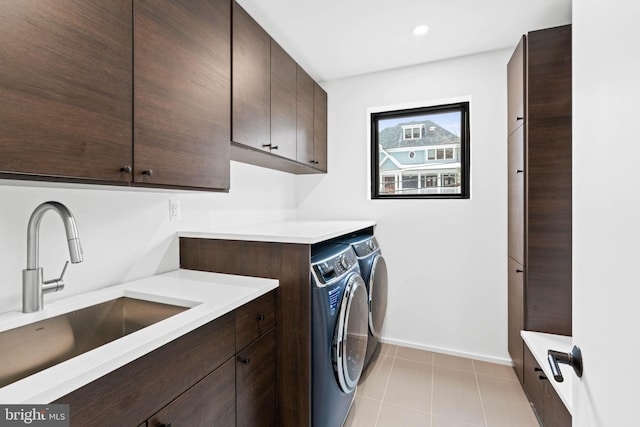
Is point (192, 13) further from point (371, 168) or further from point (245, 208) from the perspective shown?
point (371, 168)

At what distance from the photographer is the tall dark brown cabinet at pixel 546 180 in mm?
1698

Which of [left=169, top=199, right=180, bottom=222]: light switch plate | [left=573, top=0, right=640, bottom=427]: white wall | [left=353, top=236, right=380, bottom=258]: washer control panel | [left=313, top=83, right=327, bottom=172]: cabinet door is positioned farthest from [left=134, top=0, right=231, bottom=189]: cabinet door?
[left=573, top=0, right=640, bottom=427]: white wall

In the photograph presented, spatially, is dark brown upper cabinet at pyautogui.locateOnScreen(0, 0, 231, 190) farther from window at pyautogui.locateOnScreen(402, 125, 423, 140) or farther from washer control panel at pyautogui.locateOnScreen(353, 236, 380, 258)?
window at pyautogui.locateOnScreen(402, 125, 423, 140)

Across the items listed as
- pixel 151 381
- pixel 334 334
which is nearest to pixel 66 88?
pixel 151 381

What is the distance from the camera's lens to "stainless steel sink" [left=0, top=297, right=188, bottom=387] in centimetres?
90

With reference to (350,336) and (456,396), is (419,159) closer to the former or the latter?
(350,336)

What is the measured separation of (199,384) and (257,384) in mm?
380

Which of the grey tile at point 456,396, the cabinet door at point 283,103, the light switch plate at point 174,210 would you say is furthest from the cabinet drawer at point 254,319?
the grey tile at point 456,396

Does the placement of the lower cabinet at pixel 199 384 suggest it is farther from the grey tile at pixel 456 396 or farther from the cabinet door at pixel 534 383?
the cabinet door at pixel 534 383

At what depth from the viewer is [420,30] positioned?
2.02 metres

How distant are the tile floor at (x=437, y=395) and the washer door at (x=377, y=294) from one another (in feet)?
1.15

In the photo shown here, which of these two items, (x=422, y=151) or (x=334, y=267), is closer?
(x=334, y=267)

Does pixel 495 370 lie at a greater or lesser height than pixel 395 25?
lesser

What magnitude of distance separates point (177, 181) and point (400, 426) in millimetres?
1774
